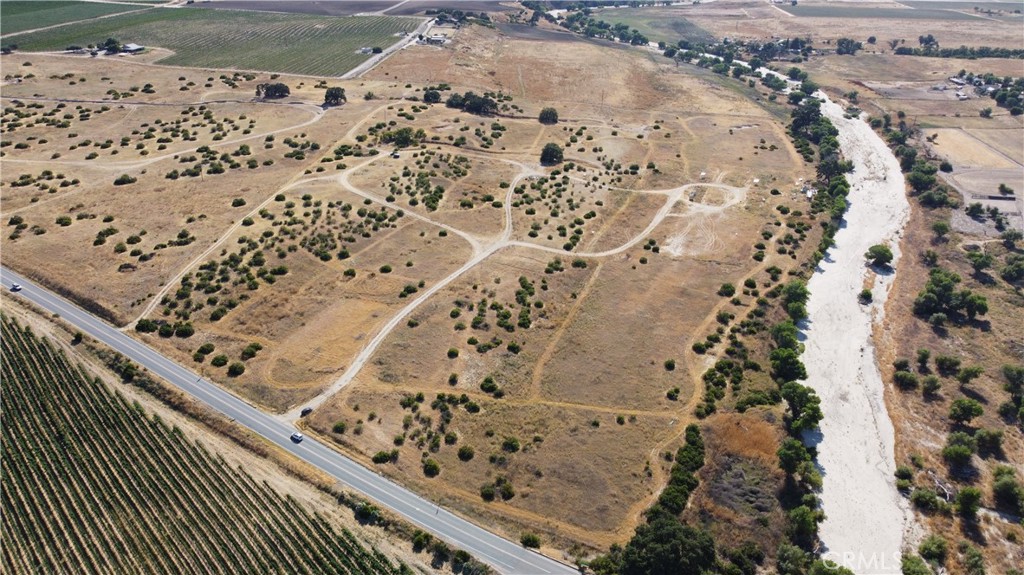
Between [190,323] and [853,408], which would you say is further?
[190,323]

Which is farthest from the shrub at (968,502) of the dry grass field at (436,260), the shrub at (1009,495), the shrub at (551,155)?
the shrub at (551,155)

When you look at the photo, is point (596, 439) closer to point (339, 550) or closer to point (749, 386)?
point (749, 386)

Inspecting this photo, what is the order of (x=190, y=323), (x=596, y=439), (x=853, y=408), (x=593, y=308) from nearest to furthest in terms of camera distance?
(x=596, y=439), (x=853, y=408), (x=190, y=323), (x=593, y=308)

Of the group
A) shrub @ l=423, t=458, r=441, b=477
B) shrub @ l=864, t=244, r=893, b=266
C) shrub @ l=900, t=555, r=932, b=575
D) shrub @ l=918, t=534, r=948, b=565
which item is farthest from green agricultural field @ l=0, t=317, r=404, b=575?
shrub @ l=864, t=244, r=893, b=266

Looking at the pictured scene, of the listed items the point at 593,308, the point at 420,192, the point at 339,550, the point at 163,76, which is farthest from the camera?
the point at 163,76

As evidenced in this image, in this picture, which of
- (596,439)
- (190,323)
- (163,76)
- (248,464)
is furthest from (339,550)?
(163,76)

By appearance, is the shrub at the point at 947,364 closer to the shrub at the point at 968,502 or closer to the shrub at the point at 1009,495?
the shrub at the point at 1009,495

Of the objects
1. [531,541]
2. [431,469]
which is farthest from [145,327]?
[531,541]

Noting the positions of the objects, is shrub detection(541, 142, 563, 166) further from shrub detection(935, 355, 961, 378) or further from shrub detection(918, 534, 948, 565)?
shrub detection(918, 534, 948, 565)
